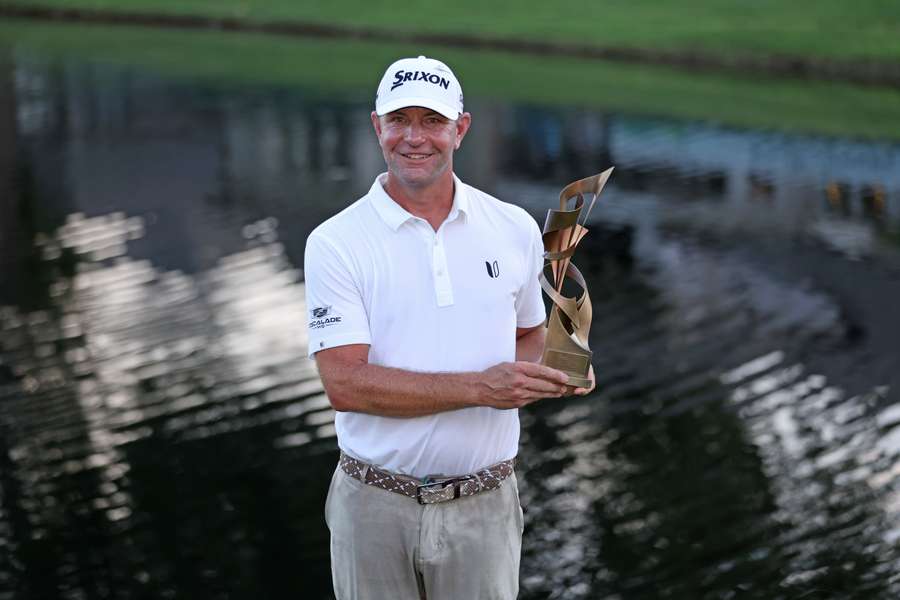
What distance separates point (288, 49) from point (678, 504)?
1269 inches

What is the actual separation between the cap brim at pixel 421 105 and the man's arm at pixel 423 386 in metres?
0.71

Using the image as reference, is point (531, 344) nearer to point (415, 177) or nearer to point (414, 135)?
point (415, 177)

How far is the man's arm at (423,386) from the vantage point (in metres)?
4.12

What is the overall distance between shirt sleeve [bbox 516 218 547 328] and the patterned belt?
1.97ft

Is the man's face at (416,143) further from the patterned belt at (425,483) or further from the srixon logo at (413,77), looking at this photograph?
the patterned belt at (425,483)

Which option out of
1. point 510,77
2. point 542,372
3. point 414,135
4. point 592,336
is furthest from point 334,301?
point 510,77

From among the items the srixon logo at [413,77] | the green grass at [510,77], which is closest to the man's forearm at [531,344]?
the srixon logo at [413,77]

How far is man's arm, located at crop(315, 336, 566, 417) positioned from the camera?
4.12 meters

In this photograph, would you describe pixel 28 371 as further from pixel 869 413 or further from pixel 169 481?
pixel 869 413

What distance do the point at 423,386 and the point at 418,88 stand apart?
881 mm

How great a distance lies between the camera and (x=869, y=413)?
404 inches

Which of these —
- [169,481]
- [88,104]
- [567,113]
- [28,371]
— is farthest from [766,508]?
[88,104]

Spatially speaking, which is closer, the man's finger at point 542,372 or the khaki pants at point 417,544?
the man's finger at point 542,372

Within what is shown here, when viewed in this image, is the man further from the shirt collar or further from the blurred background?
the blurred background
